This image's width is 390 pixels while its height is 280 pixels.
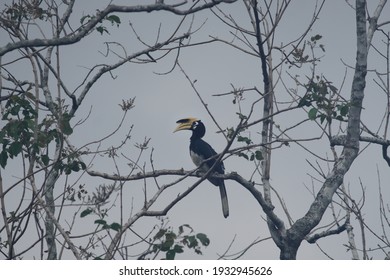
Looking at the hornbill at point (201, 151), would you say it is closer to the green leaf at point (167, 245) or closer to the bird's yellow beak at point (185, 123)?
the bird's yellow beak at point (185, 123)

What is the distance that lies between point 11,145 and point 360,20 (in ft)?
10.7

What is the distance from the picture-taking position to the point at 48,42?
3.92 m

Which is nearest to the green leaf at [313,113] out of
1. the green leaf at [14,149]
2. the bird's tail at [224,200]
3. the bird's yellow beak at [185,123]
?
the green leaf at [14,149]

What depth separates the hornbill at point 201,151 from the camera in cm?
712

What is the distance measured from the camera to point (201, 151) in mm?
8234

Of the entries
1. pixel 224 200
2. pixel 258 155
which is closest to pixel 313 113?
pixel 258 155

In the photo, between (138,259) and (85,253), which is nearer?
(138,259)

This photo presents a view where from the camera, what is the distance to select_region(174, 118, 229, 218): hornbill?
712 cm

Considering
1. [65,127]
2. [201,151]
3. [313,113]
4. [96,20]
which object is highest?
[201,151]

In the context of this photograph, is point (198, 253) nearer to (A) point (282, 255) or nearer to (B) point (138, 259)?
(B) point (138, 259)

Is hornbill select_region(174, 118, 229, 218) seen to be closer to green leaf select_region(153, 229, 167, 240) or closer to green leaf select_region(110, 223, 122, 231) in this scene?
green leaf select_region(153, 229, 167, 240)

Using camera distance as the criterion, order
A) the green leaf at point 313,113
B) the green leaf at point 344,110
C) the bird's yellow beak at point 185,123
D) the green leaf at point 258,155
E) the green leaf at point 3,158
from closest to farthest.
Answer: the green leaf at point 3,158 < the green leaf at point 313,113 < the green leaf at point 344,110 < the green leaf at point 258,155 < the bird's yellow beak at point 185,123

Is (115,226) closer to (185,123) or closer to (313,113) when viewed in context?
(313,113)
